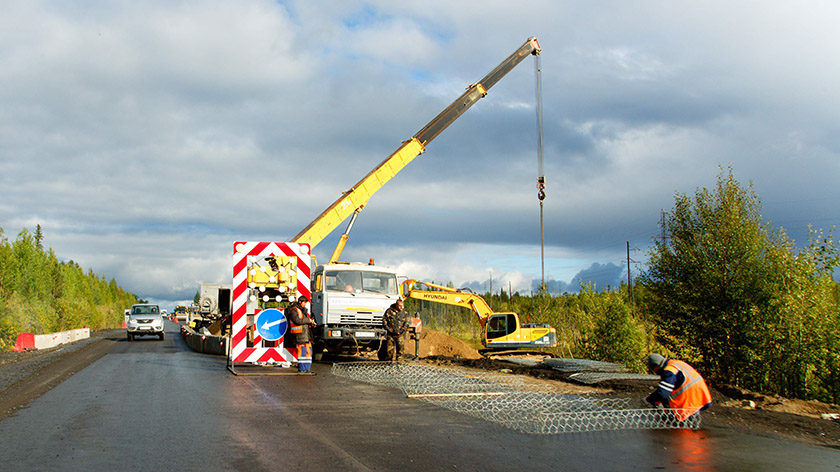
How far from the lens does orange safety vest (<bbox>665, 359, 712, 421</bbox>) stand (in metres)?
8.62

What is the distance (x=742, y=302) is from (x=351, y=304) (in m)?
14.9

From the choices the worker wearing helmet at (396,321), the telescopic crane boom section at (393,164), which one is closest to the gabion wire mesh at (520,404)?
the worker wearing helmet at (396,321)

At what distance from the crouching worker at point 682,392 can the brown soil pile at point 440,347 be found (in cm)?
2110

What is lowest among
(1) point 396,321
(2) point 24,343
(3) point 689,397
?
(2) point 24,343

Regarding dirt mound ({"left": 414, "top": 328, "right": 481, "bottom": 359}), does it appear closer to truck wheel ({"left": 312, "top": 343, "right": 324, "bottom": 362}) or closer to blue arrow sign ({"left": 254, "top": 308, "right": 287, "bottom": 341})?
truck wheel ({"left": 312, "top": 343, "right": 324, "bottom": 362})

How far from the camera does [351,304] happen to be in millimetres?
18344

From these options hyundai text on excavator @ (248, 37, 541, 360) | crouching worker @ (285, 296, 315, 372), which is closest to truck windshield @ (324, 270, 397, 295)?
hyundai text on excavator @ (248, 37, 541, 360)

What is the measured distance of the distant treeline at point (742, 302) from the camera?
68.6ft

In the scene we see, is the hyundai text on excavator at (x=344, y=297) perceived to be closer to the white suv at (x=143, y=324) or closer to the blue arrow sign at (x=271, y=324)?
the blue arrow sign at (x=271, y=324)

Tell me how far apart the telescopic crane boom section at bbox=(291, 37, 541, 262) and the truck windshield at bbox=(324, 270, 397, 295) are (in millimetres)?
3512

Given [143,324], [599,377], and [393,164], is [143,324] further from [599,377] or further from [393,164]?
[599,377]

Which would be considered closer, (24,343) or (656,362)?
(656,362)

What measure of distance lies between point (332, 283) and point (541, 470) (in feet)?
44.2

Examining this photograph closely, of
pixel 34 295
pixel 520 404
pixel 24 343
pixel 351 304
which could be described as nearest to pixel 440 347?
pixel 351 304
